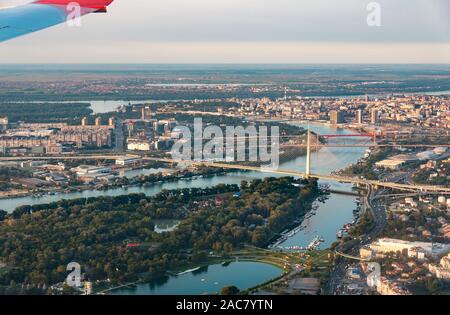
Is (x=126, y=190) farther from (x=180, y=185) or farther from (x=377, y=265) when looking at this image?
(x=377, y=265)

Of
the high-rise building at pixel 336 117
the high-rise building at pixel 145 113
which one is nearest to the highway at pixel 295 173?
the high-rise building at pixel 145 113

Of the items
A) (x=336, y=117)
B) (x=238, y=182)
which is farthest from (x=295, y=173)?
(x=336, y=117)

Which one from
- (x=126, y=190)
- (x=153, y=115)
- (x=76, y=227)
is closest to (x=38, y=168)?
(x=126, y=190)

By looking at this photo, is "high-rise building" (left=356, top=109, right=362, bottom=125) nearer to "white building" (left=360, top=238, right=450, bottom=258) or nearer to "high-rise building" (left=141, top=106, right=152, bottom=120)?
"high-rise building" (left=141, top=106, right=152, bottom=120)

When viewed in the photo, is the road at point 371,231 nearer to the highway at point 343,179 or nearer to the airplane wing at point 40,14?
the highway at point 343,179

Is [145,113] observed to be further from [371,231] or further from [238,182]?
[371,231]
